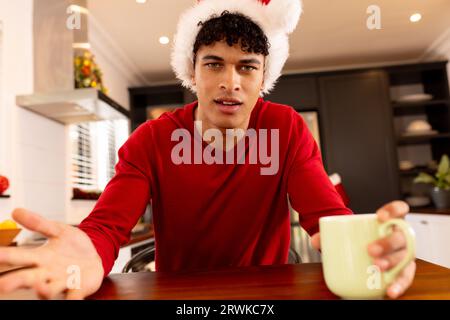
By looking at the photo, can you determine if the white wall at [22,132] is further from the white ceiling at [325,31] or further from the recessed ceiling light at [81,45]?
the white ceiling at [325,31]

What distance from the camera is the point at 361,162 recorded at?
13.0 ft

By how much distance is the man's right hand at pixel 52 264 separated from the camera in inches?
17.3

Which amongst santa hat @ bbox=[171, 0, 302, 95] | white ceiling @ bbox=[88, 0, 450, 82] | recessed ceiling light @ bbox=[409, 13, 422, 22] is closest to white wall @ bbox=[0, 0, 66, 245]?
white ceiling @ bbox=[88, 0, 450, 82]

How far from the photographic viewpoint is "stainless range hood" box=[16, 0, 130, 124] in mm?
2061

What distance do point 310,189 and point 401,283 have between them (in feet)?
1.36

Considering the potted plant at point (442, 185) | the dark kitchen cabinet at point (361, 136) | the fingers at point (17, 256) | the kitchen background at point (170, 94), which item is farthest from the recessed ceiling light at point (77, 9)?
the potted plant at point (442, 185)

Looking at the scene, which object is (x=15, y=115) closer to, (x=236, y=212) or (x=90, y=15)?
(x=90, y=15)

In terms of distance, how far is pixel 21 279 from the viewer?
0.44 metres

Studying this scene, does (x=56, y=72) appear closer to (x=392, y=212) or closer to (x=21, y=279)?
(x=21, y=279)

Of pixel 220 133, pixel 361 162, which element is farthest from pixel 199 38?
pixel 361 162

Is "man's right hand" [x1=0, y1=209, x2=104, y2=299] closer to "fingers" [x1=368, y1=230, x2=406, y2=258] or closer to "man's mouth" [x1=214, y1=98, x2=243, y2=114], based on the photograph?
"fingers" [x1=368, y1=230, x2=406, y2=258]

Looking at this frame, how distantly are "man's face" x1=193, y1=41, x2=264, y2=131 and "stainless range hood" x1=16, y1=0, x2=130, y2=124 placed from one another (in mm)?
1337

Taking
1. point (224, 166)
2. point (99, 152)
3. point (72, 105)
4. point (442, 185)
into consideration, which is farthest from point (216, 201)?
point (442, 185)

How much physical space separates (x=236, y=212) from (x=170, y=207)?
16 centimetres
